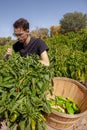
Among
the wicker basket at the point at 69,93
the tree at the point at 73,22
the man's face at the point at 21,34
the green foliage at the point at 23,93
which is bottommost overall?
the tree at the point at 73,22

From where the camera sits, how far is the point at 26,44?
352 cm

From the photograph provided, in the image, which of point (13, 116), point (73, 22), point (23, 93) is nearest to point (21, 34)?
point (23, 93)

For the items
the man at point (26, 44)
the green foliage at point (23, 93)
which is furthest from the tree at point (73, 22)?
the green foliage at point (23, 93)

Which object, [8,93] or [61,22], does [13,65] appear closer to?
[8,93]

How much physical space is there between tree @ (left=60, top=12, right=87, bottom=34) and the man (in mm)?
38245

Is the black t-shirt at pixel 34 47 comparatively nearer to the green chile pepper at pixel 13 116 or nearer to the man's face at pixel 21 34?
the man's face at pixel 21 34

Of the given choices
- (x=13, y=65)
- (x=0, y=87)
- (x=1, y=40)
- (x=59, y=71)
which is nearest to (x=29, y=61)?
(x=13, y=65)

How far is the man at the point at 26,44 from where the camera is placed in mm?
3275

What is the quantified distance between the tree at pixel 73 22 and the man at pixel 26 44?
1506 inches

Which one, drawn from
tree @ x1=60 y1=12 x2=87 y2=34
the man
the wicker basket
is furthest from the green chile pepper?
tree @ x1=60 y1=12 x2=87 y2=34

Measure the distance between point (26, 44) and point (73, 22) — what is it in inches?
1581

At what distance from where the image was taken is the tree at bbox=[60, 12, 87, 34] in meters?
42.4

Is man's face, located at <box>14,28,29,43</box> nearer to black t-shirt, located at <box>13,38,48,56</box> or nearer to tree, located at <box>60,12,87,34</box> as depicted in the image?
black t-shirt, located at <box>13,38,48,56</box>

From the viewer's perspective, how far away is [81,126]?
4.14 meters
